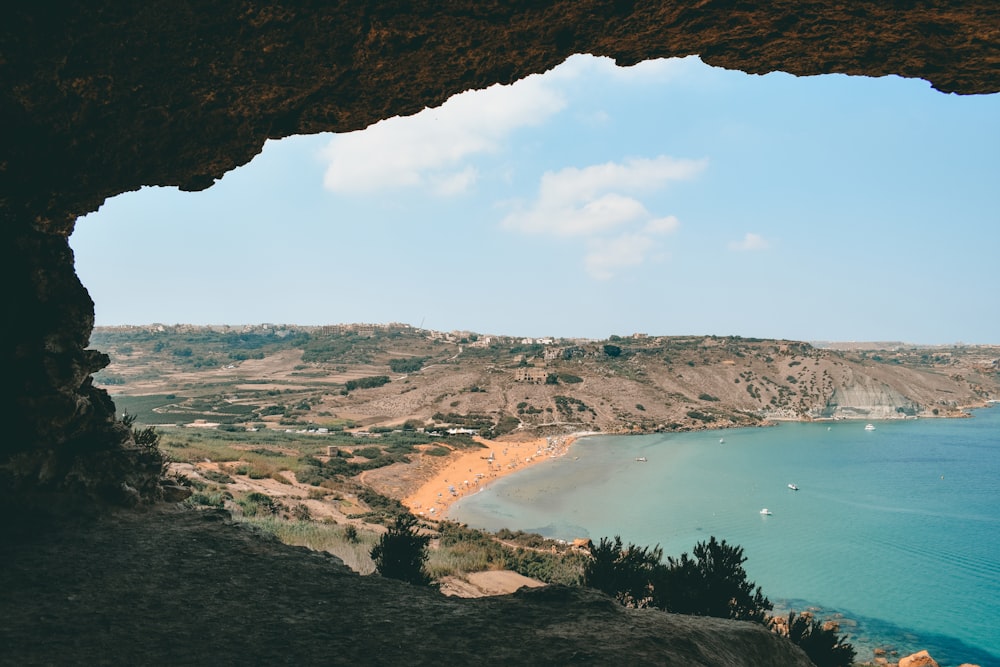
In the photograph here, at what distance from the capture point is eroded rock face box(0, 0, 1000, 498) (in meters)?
5.45

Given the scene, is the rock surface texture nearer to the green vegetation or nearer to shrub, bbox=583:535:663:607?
the green vegetation

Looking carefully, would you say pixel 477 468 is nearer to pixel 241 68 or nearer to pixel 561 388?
pixel 561 388

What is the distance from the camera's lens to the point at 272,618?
5.75 metres

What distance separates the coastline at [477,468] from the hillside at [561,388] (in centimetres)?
408

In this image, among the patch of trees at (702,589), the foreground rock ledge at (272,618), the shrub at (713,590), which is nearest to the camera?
the foreground rock ledge at (272,618)

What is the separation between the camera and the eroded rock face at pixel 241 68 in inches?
215

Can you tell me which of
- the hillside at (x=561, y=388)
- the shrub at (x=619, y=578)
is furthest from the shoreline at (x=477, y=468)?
the shrub at (x=619, y=578)

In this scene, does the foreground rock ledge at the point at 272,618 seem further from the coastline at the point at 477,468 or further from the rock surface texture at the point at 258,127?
the coastline at the point at 477,468

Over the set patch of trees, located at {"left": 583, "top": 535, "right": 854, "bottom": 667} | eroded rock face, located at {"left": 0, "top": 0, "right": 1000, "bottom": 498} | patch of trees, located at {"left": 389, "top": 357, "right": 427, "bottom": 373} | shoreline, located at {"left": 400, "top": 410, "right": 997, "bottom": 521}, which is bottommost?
shoreline, located at {"left": 400, "top": 410, "right": 997, "bottom": 521}

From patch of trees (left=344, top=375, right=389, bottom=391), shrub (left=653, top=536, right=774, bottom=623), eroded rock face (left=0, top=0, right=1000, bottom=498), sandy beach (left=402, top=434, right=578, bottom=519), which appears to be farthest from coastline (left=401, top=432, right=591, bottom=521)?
patch of trees (left=344, top=375, right=389, bottom=391)

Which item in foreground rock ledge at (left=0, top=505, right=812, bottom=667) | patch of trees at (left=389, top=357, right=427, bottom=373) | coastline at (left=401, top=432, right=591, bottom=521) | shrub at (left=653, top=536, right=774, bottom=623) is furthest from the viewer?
patch of trees at (left=389, top=357, right=427, bottom=373)

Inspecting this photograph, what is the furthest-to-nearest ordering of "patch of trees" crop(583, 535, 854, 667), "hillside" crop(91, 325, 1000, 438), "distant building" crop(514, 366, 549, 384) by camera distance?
"distant building" crop(514, 366, 549, 384) → "hillside" crop(91, 325, 1000, 438) → "patch of trees" crop(583, 535, 854, 667)

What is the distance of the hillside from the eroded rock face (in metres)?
49.4

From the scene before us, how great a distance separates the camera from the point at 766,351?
300 feet
